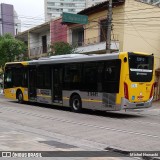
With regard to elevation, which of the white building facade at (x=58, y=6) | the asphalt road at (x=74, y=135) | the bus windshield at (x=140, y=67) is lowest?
the asphalt road at (x=74, y=135)

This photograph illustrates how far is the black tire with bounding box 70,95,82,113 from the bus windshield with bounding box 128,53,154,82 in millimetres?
3539

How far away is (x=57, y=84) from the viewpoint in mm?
18219

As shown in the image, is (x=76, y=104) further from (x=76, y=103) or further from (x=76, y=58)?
(x=76, y=58)

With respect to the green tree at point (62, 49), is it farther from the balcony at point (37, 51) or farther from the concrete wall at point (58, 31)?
the balcony at point (37, 51)

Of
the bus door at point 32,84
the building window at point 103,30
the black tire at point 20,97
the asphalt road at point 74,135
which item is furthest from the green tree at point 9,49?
the asphalt road at point 74,135

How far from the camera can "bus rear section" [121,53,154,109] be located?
1427 cm

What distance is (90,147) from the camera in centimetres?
859

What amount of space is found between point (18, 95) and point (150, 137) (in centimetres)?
1402

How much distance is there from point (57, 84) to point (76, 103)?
1.84m

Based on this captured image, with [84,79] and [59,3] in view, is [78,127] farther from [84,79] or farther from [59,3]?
[59,3]

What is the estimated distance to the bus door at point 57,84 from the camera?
1802 centimetres

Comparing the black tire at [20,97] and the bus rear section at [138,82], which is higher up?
the bus rear section at [138,82]

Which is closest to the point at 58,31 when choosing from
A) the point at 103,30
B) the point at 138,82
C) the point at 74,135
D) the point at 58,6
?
the point at 103,30

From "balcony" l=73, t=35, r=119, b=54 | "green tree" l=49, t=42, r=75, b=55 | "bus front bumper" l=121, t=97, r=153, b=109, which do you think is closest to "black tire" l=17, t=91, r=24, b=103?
"green tree" l=49, t=42, r=75, b=55
